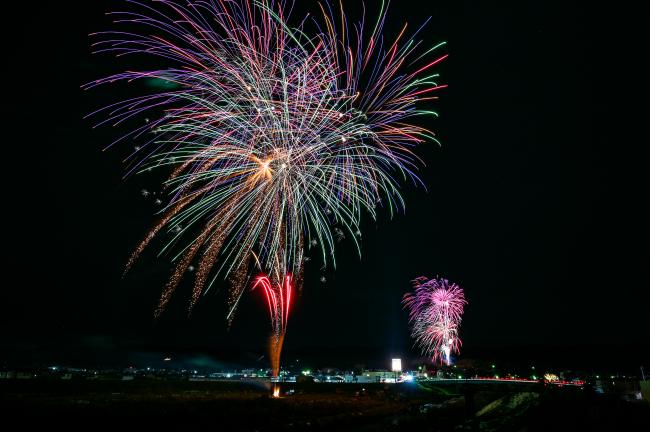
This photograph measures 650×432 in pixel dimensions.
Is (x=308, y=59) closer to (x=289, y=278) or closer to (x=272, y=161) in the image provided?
(x=272, y=161)

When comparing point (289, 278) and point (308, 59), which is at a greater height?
point (308, 59)

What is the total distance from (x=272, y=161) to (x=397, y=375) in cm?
8378

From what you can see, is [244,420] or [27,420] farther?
[244,420]

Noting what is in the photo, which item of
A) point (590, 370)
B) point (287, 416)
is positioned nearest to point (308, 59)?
point (287, 416)

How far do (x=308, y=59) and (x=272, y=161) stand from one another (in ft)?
19.8

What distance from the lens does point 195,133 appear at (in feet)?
81.9

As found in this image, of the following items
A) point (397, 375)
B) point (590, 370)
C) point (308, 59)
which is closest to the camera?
point (308, 59)

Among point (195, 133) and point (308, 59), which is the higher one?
point (308, 59)

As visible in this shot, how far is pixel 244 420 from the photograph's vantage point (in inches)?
1032

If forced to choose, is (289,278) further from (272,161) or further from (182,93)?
(182,93)

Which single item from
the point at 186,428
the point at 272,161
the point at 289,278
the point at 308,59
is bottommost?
the point at 186,428

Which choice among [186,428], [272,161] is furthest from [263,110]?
[186,428]

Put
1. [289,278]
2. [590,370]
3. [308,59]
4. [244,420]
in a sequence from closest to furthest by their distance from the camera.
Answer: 1. [308,59]
2. [244,420]
3. [289,278]
4. [590,370]

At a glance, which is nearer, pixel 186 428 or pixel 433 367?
pixel 186 428
